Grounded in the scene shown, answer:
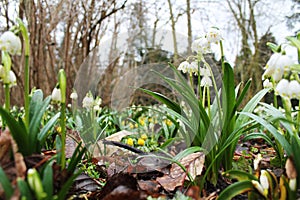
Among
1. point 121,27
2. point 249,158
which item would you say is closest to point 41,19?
point 121,27

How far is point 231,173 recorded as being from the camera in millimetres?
1080

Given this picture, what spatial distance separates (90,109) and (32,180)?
60.7 inches

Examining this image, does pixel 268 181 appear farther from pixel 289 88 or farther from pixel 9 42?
pixel 9 42

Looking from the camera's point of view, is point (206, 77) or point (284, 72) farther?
point (206, 77)

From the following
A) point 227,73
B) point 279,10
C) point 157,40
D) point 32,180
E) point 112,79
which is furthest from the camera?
point 279,10

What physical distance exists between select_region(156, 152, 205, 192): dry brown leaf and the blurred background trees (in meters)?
0.93

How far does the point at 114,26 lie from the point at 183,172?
477 centimetres

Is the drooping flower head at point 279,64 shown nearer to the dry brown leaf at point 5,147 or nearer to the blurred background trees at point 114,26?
the dry brown leaf at point 5,147

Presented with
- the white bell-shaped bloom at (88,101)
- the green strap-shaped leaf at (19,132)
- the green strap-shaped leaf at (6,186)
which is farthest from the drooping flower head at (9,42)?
the white bell-shaped bloom at (88,101)

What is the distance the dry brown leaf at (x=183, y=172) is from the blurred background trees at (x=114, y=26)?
3.06 ft

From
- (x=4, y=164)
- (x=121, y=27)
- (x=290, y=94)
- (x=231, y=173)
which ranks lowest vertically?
(x=231, y=173)

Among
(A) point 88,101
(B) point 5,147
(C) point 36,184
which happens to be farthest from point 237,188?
(A) point 88,101

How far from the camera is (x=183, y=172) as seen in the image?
4.55 ft

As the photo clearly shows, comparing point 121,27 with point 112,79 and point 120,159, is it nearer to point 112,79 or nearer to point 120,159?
point 112,79
